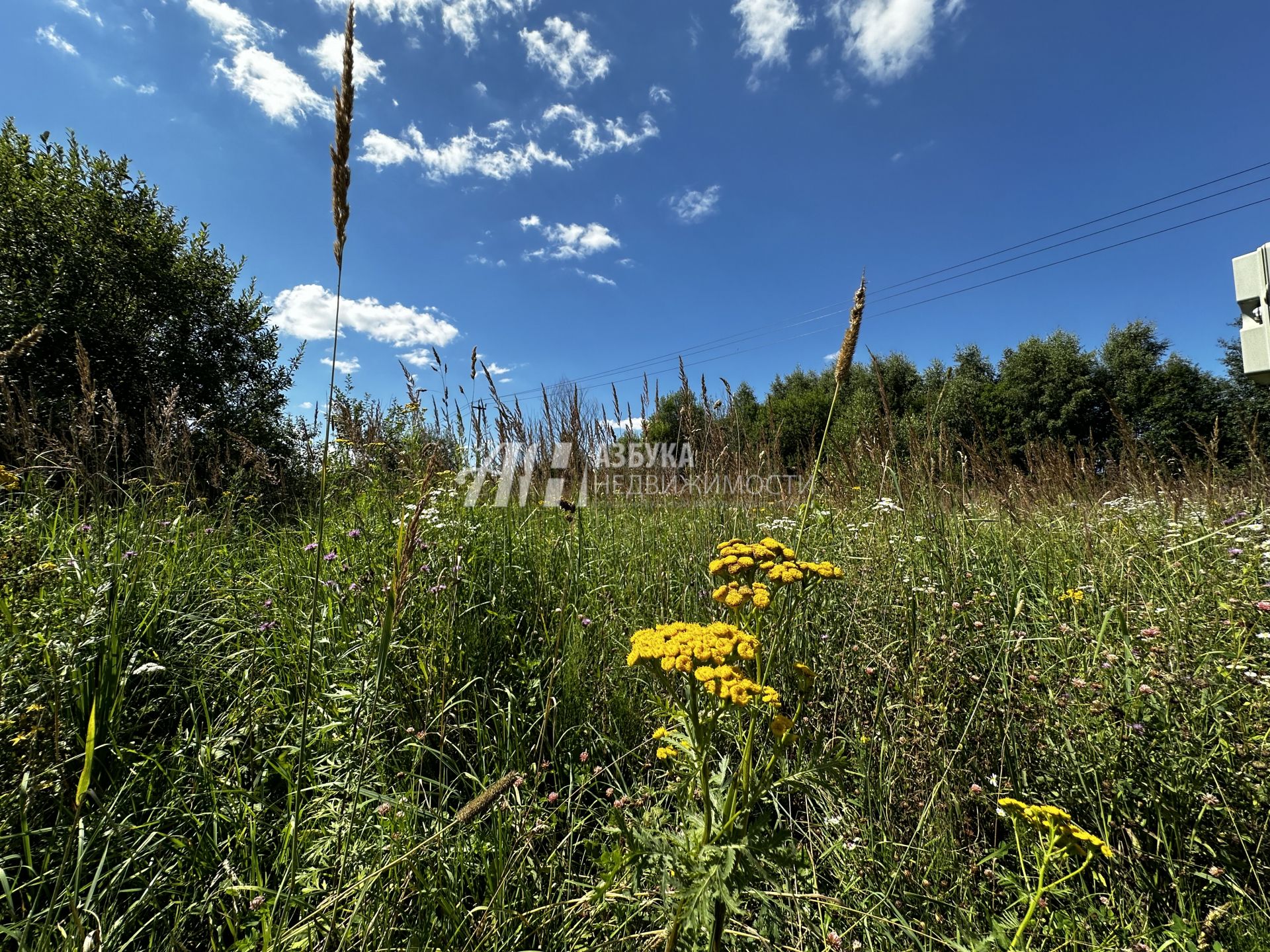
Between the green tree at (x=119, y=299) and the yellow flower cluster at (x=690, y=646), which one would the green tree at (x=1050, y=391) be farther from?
the green tree at (x=119, y=299)

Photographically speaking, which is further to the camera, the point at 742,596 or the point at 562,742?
the point at 562,742

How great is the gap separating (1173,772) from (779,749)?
1.18m

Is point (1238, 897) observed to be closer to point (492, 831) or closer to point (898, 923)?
point (898, 923)

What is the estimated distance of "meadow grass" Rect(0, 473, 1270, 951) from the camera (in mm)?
1074

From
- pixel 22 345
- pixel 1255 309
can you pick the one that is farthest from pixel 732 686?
pixel 1255 309

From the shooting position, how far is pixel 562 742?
1.65 metres

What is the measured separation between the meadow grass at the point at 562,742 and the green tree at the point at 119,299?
5183 mm

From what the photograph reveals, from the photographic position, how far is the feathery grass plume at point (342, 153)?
0.88 m

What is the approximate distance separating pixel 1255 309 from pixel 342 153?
152 inches

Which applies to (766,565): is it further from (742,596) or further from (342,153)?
(342,153)

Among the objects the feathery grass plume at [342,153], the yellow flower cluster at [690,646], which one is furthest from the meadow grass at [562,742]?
the feathery grass plume at [342,153]

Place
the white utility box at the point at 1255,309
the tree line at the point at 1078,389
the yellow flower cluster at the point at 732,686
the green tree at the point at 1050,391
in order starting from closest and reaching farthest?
the yellow flower cluster at the point at 732,686, the white utility box at the point at 1255,309, the tree line at the point at 1078,389, the green tree at the point at 1050,391

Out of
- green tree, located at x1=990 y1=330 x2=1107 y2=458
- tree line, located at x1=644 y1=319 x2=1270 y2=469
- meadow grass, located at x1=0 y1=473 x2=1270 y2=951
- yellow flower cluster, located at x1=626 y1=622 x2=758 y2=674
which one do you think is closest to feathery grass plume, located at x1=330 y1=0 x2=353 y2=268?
meadow grass, located at x1=0 y1=473 x2=1270 y2=951

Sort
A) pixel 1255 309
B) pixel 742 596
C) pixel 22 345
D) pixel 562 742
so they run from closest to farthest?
1. pixel 742 596
2. pixel 22 345
3. pixel 562 742
4. pixel 1255 309
